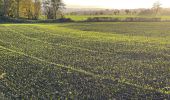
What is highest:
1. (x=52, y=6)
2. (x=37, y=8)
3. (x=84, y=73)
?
(x=52, y=6)

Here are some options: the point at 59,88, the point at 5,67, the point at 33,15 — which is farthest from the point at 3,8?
the point at 59,88

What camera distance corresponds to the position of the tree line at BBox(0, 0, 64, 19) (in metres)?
101

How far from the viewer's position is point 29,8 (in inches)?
4250

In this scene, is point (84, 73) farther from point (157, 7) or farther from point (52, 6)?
point (157, 7)

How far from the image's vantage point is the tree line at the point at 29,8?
101331 millimetres

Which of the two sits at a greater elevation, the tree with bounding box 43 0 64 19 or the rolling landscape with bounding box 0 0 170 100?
the tree with bounding box 43 0 64 19

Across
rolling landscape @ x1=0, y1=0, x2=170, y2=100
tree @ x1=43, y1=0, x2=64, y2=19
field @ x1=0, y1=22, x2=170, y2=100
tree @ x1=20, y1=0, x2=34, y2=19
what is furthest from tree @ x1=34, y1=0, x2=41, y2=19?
field @ x1=0, y1=22, x2=170, y2=100

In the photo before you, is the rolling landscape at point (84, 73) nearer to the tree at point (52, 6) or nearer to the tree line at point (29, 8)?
the tree line at point (29, 8)

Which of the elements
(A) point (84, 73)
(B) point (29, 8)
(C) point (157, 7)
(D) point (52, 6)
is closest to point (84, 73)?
(A) point (84, 73)

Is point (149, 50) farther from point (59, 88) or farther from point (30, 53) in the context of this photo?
point (59, 88)

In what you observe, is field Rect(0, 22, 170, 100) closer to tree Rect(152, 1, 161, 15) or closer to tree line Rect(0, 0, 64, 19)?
tree line Rect(0, 0, 64, 19)

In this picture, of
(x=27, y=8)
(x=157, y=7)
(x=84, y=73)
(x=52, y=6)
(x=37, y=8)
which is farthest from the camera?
(x=157, y=7)

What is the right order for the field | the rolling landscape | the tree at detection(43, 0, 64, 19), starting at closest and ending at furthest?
the rolling landscape, the field, the tree at detection(43, 0, 64, 19)

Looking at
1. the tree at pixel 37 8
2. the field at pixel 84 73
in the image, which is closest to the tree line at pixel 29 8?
the tree at pixel 37 8
